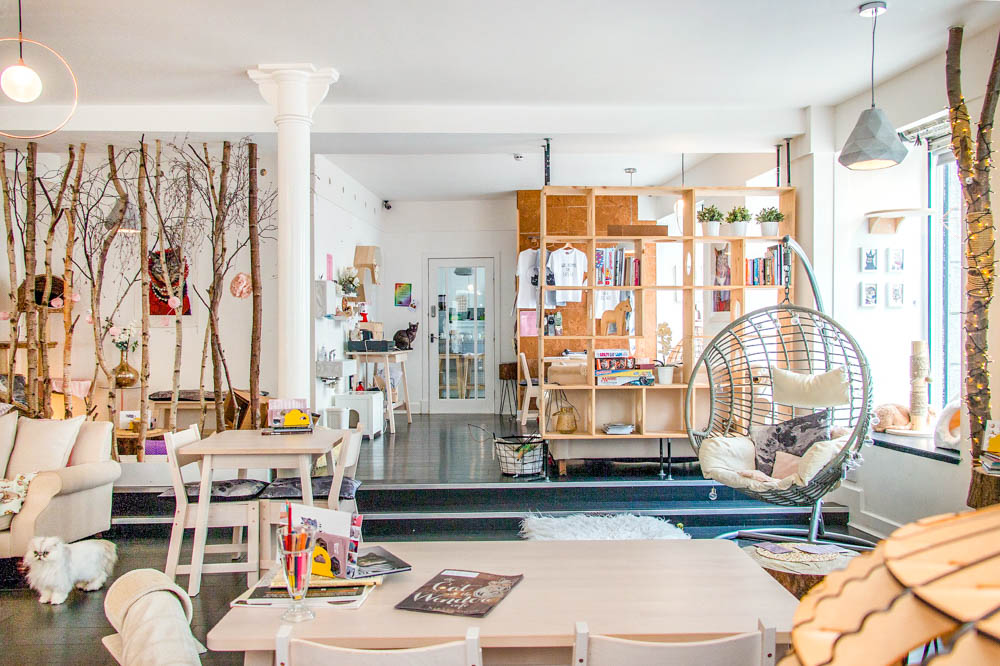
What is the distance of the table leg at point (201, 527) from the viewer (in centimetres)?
399

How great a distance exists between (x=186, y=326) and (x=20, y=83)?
407 cm

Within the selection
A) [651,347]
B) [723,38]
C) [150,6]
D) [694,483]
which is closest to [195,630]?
[150,6]

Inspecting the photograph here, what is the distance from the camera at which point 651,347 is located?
9633mm

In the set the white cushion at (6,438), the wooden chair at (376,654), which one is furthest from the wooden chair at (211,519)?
the wooden chair at (376,654)

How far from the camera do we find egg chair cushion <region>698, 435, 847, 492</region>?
4383 millimetres

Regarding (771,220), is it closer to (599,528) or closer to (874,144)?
(874,144)

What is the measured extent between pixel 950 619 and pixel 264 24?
15.4 feet

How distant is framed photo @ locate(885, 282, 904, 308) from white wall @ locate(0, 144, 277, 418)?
207 inches

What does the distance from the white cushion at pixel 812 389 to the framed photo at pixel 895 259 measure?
130cm

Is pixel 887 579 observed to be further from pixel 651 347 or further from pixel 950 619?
pixel 651 347

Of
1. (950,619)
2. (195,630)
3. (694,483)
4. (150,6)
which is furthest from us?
(694,483)

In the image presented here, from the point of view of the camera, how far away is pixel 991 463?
3648 millimetres

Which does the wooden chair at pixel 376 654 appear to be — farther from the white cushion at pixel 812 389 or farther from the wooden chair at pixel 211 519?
the white cushion at pixel 812 389

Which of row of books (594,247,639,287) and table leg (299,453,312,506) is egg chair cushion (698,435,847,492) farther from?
table leg (299,453,312,506)
